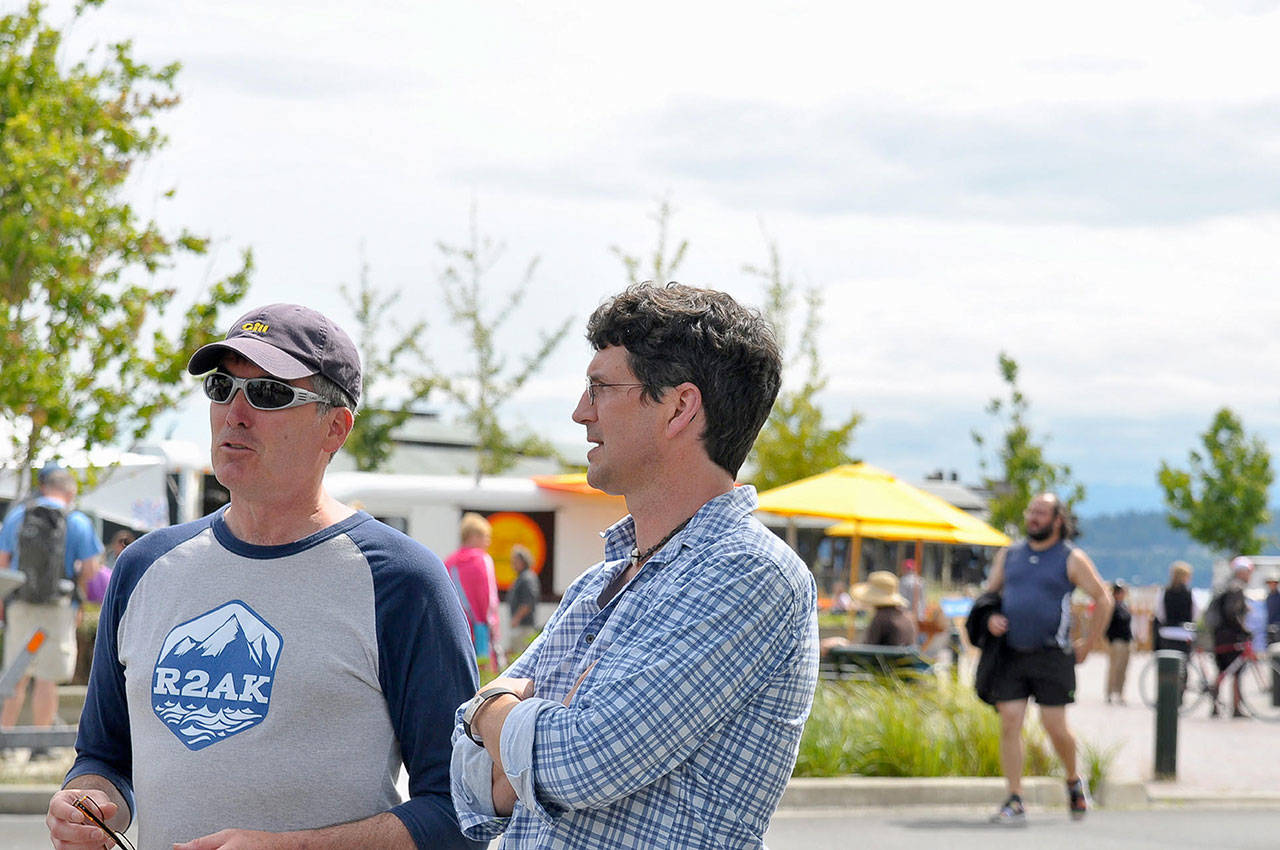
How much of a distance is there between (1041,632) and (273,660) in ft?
24.5

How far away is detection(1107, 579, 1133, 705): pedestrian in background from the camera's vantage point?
18.4 metres

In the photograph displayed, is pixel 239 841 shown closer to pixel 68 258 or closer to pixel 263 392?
pixel 263 392

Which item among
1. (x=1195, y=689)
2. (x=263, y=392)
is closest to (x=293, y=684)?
(x=263, y=392)

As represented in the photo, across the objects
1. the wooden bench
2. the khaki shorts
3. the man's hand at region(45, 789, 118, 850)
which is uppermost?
the man's hand at region(45, 789, 118, 850)

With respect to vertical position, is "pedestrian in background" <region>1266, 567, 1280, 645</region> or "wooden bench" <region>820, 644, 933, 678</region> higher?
"wooden bench" <region>820, 644, 933, 678</region>

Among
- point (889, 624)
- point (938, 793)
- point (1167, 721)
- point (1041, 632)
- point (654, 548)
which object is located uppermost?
point (654, 548)

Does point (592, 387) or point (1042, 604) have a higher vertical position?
point (592, 387)

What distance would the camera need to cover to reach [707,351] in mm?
2488

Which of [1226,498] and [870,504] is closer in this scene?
[870,504]

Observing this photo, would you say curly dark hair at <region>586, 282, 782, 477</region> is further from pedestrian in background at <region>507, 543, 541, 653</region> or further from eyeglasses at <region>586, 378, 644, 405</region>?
pedestrian in background at <region>507, 543, 541, 653</region>

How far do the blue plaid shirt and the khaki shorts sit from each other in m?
9.04

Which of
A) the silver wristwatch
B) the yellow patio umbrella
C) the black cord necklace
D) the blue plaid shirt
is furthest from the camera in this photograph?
the yellow patio umbrella

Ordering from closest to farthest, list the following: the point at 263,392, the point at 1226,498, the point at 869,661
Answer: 1. the point at 263,392
2. the point at 869,661
3. the point at 1226,498

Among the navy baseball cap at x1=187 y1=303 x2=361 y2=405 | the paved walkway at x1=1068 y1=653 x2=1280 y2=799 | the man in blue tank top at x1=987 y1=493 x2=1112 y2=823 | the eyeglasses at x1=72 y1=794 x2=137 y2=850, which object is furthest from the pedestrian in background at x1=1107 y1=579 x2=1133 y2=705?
the eyeglasses at x1=72 y1=794 x2=137 y2=850
